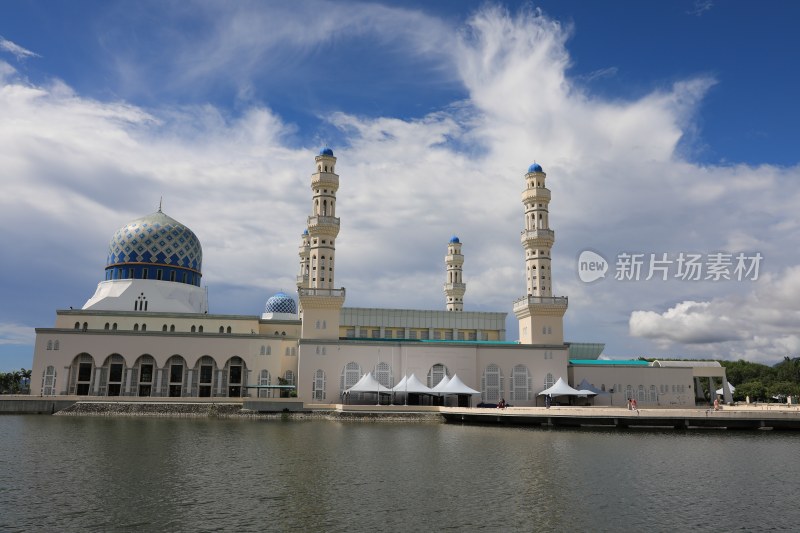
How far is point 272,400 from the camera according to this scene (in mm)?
47188

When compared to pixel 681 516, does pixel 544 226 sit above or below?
above

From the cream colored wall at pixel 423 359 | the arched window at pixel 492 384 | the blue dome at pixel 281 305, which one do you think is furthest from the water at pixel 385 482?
the blue dome at pixel 281 305

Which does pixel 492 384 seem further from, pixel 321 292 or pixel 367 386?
pixel 321 292

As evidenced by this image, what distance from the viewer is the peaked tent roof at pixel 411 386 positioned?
49.3 meters

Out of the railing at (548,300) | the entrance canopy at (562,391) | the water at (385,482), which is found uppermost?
the railing at (548,300)

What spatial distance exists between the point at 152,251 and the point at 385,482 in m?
47.0

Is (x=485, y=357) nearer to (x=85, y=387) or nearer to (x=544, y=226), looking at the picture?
(x=544, y=226)

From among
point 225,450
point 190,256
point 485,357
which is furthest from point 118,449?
point 190,256

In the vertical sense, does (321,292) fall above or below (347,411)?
above

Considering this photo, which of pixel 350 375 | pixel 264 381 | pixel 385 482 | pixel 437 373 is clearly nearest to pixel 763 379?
pixel 437 373

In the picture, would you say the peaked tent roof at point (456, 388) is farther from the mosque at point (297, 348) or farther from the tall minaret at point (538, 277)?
the tall minaret at point (538, 277)

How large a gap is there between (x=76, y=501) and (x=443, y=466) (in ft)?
41.1

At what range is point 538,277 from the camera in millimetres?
56875

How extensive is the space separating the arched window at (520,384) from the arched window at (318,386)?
15.7 meters
